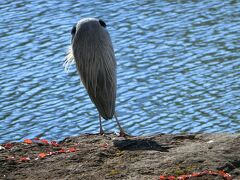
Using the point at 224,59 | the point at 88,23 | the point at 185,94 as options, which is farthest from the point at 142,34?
the point at 88,23

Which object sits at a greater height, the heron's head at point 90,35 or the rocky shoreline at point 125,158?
the heron's head at point 90,35

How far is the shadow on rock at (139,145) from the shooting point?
917cm

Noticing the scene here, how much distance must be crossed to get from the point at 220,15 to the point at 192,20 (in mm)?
779

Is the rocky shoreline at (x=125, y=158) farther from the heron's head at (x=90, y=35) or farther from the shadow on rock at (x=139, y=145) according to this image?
the heron's head at (x=90, y=35)

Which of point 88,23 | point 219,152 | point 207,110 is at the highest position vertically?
point 88,23

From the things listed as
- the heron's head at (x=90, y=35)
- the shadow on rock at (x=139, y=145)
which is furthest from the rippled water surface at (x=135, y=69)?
the shadow on rock at (x=139, y=145)

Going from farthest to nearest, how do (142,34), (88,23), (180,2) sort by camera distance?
1. (180,2)
2. (142,34)
3. (88,23)

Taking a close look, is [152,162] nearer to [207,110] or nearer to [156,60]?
[207,110]

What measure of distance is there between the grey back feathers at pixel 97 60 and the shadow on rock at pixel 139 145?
129 centimetres

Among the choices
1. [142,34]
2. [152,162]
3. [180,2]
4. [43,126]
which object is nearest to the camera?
[152,162]

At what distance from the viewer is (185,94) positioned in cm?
1572

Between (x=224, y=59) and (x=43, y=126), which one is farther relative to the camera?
(x=224, y=59)

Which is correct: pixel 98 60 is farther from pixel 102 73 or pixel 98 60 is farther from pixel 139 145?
pixel 139 145

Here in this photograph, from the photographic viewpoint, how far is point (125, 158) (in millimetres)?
8719
